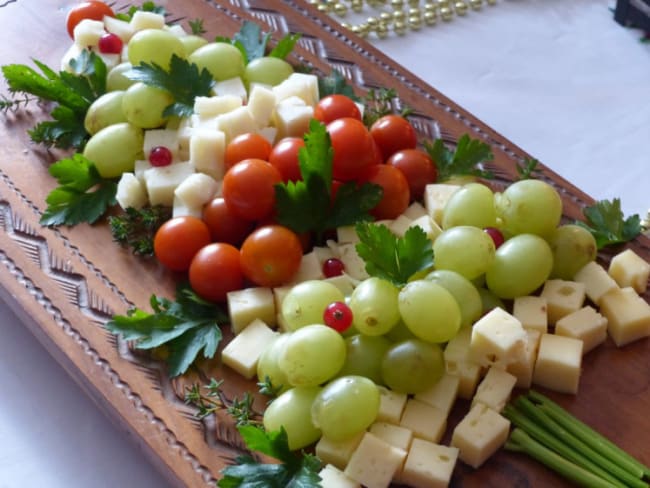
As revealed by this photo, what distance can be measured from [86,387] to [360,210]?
408mm

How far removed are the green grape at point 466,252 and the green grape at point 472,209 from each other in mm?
51

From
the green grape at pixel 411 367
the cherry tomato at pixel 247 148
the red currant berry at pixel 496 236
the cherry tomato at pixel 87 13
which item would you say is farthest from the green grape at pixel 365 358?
the cherry tomato at pixel 87 13

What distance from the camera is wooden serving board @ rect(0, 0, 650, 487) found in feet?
3.05

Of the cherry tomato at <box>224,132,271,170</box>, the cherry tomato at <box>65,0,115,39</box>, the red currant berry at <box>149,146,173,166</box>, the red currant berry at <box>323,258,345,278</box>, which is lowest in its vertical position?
the red currant berry at <box>323,258,345,278</box>

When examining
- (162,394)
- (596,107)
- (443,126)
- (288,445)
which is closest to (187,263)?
(162,394)

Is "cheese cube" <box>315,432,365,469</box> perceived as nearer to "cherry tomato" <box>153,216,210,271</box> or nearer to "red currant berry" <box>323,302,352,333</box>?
"red currant berry" <box>323,302,352,333</box>

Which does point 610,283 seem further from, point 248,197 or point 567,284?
point 248,197

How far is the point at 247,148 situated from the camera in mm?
→ 1142

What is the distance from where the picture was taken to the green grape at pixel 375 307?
94 centimetres

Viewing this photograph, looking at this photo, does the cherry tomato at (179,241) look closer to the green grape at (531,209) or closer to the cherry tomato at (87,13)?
the green grape at (531,209)

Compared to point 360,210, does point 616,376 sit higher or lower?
lower

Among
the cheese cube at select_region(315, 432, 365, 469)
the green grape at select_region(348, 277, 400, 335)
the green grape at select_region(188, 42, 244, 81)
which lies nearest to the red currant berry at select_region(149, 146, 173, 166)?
the green grape at select_region(188, 42, 244, 81)

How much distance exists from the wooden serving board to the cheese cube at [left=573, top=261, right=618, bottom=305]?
0.23ft

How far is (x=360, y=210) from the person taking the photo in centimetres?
110
